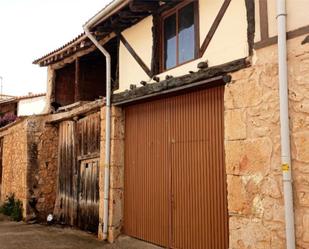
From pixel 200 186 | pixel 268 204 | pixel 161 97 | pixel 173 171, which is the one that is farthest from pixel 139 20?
pixel 268 204

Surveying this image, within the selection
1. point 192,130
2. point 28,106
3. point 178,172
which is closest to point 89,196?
point 178,172

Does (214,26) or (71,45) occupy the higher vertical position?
(71,45)

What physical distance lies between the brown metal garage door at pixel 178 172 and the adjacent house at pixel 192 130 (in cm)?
2

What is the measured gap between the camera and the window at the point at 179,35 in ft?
19.4

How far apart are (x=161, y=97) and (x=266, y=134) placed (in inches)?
98.3

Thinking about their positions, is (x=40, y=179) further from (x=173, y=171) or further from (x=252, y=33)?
(x=252, y=33)

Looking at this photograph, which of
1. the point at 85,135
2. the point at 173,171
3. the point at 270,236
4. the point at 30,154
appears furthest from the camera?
the point at 30,154

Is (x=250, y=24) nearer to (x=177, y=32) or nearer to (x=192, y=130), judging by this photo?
(x=177, y=32)

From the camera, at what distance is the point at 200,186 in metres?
5.71

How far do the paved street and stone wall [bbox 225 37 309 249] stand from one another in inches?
91.9

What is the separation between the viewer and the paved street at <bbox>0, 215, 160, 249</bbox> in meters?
7.02

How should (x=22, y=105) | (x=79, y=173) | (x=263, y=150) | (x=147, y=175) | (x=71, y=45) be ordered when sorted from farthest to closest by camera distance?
(x=22, y=105)
(x=79, y=173)
(x=71, y=45)
(x=147, y=175)
(x=263, y=150)

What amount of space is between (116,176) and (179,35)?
2.90 meters

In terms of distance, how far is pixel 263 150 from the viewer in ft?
14.9
